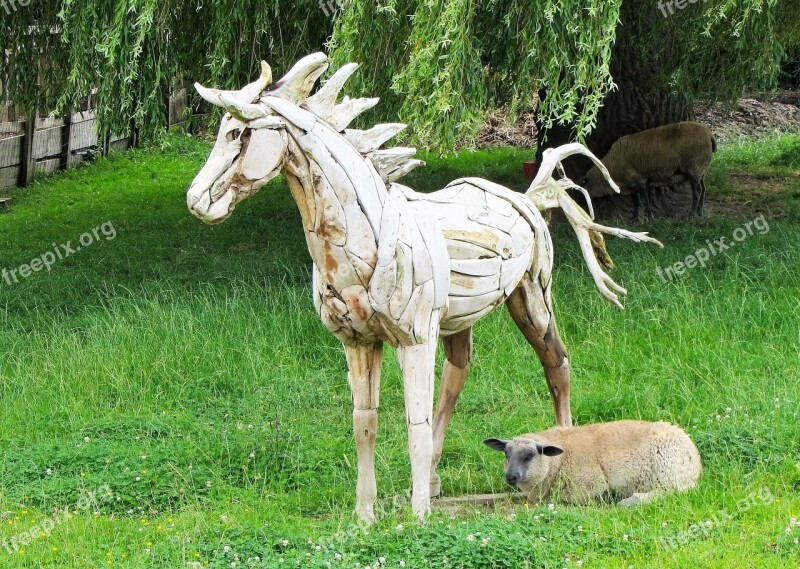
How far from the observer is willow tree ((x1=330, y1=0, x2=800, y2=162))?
283 inches

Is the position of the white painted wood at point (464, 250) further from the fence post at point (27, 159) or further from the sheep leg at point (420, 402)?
the fence post at point (27, 159)

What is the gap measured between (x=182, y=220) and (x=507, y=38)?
21.5 feet

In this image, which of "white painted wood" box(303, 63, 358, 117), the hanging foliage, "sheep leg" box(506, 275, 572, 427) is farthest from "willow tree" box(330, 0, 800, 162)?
"white painted wood" box(303, 63, 358, 117)

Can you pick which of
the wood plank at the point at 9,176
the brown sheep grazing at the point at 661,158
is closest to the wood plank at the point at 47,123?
the wood plank at the point at 9,176

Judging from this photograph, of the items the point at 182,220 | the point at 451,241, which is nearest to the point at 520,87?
the point at 451,241

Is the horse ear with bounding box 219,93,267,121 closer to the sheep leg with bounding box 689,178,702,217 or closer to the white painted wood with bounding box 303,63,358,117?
the white painted wood with bounding box 303,63,358,117

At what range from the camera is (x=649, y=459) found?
18.4 ft

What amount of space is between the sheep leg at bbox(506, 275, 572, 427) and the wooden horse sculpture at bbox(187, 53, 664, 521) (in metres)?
0.28

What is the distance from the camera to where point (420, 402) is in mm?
4922

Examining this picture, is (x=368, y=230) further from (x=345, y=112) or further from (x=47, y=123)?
(x=47, y=123)

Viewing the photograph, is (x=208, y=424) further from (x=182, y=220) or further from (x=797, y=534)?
(x=182, y=220)

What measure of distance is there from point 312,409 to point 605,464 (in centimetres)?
239

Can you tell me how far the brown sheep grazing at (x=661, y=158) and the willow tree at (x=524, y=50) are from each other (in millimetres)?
1443

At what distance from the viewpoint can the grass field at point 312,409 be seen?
4.93 m
